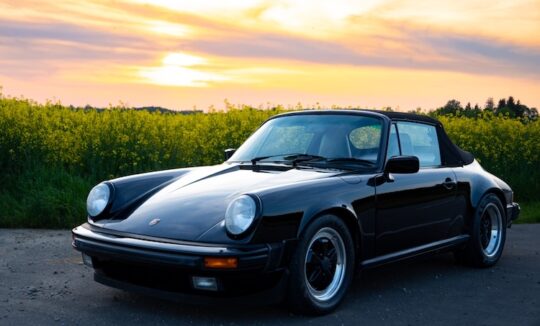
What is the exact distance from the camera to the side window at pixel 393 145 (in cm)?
593

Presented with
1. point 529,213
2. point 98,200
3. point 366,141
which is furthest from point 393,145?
point 529,213

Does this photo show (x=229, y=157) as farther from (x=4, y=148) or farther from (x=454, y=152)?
(x=4, y=148)

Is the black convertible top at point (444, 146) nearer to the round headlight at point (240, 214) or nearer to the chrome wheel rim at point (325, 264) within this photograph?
the chrome wheel rim at point (325, 264)

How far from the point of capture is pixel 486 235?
279 inches

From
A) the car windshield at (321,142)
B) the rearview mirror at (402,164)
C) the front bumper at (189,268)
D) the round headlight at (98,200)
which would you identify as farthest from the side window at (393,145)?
the round headlight at (98,200)

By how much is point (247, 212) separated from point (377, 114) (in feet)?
6.57

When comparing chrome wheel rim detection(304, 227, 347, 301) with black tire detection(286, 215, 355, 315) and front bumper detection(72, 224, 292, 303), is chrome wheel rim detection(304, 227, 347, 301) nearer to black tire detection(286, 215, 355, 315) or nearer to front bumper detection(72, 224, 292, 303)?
black tire detection(286, 215, 355, 315)

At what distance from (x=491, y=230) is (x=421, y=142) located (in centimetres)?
140

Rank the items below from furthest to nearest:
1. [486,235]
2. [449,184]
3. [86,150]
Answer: [86,150] → [486,235] → [449,184]

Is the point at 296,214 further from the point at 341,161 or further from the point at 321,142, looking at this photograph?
the point at 321,142

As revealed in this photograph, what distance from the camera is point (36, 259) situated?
7055 millimetres

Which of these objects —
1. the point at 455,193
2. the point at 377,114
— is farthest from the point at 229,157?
the point at 455,193

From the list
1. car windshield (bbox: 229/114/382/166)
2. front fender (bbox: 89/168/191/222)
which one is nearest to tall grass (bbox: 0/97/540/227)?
front fender (bbox: 89/168/191/222)

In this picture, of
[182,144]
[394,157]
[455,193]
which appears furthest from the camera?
[182,144]
